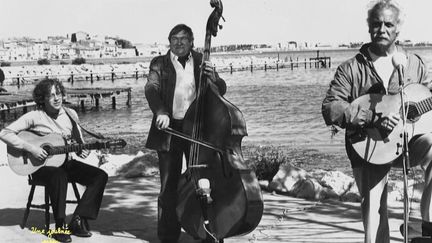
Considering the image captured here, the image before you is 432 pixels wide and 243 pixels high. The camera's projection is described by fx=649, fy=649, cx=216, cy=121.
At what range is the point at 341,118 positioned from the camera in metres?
3.95

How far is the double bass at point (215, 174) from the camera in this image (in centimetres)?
434

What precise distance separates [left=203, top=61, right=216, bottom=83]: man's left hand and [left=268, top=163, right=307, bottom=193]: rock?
9.26ft

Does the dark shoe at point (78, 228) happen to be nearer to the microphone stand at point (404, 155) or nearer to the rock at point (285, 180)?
the rock at point (285, 180)

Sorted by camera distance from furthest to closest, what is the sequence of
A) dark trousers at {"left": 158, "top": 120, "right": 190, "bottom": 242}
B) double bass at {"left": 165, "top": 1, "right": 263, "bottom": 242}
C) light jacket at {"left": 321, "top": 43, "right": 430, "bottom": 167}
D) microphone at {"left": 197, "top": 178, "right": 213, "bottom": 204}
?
dark trousers at {"left": 158, "top": 120, "right": 190, "bottom": 242}, microphone at {"left": 197, "top": 178, "right": 213, "bottom": 204}, double bass at {"left": 165, "top": 1, "right": 263, "bottom": 242}, light jacket at {"left": 321, "top": 43, "right": 430, "bottom": 167}

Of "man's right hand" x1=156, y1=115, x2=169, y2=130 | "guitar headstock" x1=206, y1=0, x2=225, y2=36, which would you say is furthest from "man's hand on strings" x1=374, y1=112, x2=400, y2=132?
"man's right hand" x1=156, y1=115, x2=169, y2=130

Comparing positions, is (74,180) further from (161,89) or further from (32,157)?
(161,89)

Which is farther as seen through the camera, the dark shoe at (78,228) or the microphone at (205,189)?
the dark shoe at (78,228)

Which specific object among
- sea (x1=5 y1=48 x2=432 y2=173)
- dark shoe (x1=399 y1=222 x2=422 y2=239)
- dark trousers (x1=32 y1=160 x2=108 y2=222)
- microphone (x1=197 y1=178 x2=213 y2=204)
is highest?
microphone (x1=197 y1=178 x2=213 y2=204)

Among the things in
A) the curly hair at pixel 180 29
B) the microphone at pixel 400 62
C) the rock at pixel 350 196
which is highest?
the curly hair at pixel 180 29

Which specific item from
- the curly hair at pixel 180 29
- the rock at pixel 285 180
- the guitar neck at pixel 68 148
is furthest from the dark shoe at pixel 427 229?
the rock at pixel 285 180

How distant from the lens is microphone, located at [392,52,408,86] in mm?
3609

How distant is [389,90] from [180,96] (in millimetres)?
1781

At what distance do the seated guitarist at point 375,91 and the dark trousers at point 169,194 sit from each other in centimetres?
153

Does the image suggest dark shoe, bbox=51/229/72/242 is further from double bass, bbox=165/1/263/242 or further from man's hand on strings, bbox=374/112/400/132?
man's hand on strings, bbox=374/112/400/132
